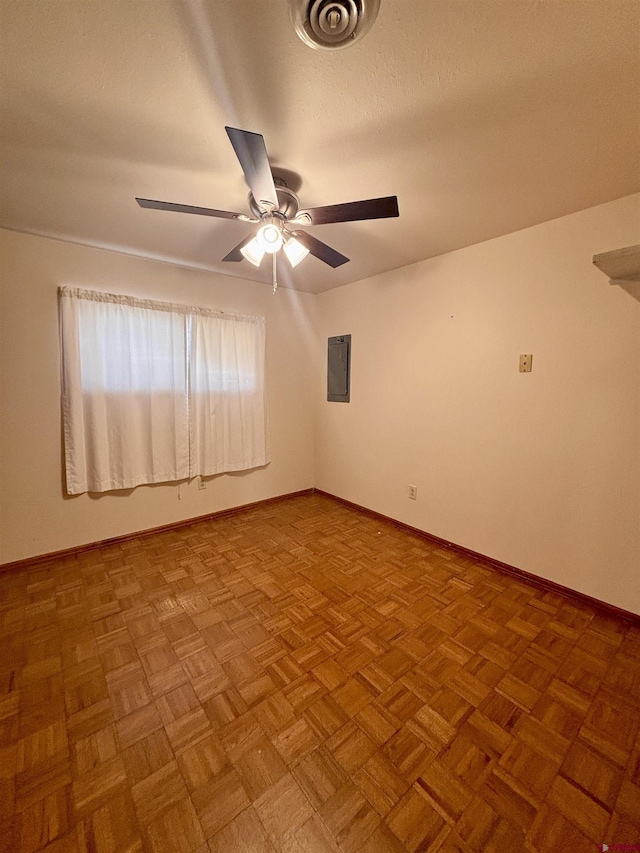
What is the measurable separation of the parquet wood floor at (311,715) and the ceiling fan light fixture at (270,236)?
6.52 ft

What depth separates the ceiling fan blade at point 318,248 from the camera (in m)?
1.66

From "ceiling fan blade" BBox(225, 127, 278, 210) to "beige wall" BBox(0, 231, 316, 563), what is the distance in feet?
5.70

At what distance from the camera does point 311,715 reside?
1292mm

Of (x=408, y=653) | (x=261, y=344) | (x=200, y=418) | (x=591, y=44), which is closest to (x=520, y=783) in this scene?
(x=408, y=653)

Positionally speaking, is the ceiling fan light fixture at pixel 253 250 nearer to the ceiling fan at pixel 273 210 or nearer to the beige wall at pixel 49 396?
the ceiling fan at pixel 273 210

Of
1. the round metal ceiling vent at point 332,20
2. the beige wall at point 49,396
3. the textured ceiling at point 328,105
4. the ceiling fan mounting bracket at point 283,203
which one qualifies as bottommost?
the beige wall at point 49,396

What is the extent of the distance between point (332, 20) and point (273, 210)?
677mm

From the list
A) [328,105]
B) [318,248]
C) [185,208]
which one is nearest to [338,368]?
[318,248]

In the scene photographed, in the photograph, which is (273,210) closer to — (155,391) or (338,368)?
(155,391)

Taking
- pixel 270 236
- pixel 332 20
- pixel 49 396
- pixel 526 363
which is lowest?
pixel 49 396

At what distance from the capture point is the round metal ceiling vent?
0.86 meters

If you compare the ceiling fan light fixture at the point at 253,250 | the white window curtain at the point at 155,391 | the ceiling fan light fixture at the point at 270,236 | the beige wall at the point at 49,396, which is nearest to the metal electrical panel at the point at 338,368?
the white window curtain at the point at 155,391

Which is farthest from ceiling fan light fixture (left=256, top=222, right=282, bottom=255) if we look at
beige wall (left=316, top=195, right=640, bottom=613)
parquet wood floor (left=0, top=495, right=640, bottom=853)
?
parquet wood floor (left=0, top=495, right=640, bottom=853)

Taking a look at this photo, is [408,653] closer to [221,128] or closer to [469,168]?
[469,168]
